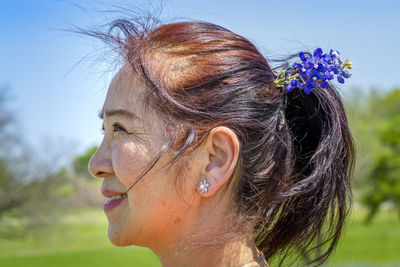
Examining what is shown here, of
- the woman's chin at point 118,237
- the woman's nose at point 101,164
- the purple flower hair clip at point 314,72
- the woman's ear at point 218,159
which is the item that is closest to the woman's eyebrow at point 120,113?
the woman's nose at point 101,164

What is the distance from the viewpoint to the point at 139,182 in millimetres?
1798

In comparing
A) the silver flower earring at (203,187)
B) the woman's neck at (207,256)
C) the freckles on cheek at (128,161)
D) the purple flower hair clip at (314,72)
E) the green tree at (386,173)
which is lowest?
the green tree at (386,173)

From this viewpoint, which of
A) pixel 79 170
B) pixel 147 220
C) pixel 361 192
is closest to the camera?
pixel 147 220

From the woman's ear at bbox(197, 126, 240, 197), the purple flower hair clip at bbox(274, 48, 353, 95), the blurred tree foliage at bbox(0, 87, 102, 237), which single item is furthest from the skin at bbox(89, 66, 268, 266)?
the blurred tree foliage at bbox(0, 87, 102, 237)

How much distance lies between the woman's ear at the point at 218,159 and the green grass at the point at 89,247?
→ 21602 mm

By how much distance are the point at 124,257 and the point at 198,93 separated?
97.2 ft

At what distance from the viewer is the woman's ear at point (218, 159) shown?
6.03 feet

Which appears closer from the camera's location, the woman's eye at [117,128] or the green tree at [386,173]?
the woman's eye at [117,128]

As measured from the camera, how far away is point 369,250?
25.8 metres

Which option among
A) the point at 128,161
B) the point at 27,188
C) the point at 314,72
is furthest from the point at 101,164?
the point at 27,188

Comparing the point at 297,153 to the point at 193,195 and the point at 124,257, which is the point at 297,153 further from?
the point at 124,257

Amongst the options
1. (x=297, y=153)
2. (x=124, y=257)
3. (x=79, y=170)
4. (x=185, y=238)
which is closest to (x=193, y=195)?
(x=185, y=238)

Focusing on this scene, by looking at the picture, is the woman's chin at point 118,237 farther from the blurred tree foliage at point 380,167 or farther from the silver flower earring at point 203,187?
the blurred tree foliage at point 380,167

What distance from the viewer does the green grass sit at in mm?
25469
